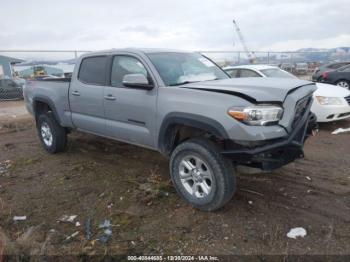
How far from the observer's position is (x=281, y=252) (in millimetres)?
3010

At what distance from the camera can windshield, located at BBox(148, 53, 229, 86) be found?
14.0 feet

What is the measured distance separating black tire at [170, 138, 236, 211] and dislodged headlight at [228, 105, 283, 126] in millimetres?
464

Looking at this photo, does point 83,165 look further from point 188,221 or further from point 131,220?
point 188,221

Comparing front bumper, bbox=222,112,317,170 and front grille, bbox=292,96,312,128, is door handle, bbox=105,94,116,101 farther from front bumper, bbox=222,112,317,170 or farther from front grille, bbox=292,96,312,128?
front grille, bbox=292,96,312,128

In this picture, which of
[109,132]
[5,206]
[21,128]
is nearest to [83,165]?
[109,132]

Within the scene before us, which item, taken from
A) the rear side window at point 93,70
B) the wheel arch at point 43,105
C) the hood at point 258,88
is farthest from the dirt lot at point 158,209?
the rear side window at point 93,70

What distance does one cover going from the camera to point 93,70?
5.21m

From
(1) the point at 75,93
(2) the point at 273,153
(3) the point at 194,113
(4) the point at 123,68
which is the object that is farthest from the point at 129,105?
(2) the point at 273,153

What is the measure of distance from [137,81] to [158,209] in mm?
1551

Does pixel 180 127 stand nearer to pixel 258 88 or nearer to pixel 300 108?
pixel 258 88

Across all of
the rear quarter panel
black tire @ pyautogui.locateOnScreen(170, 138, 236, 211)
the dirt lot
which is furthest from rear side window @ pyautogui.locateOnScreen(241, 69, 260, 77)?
black tire @ pyautogui.locateOnScreen(170, 138, 236, 211)

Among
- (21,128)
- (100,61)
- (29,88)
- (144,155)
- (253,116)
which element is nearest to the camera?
(253,116)

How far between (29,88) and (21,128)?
3.28 meters

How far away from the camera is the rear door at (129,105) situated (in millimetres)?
4203
